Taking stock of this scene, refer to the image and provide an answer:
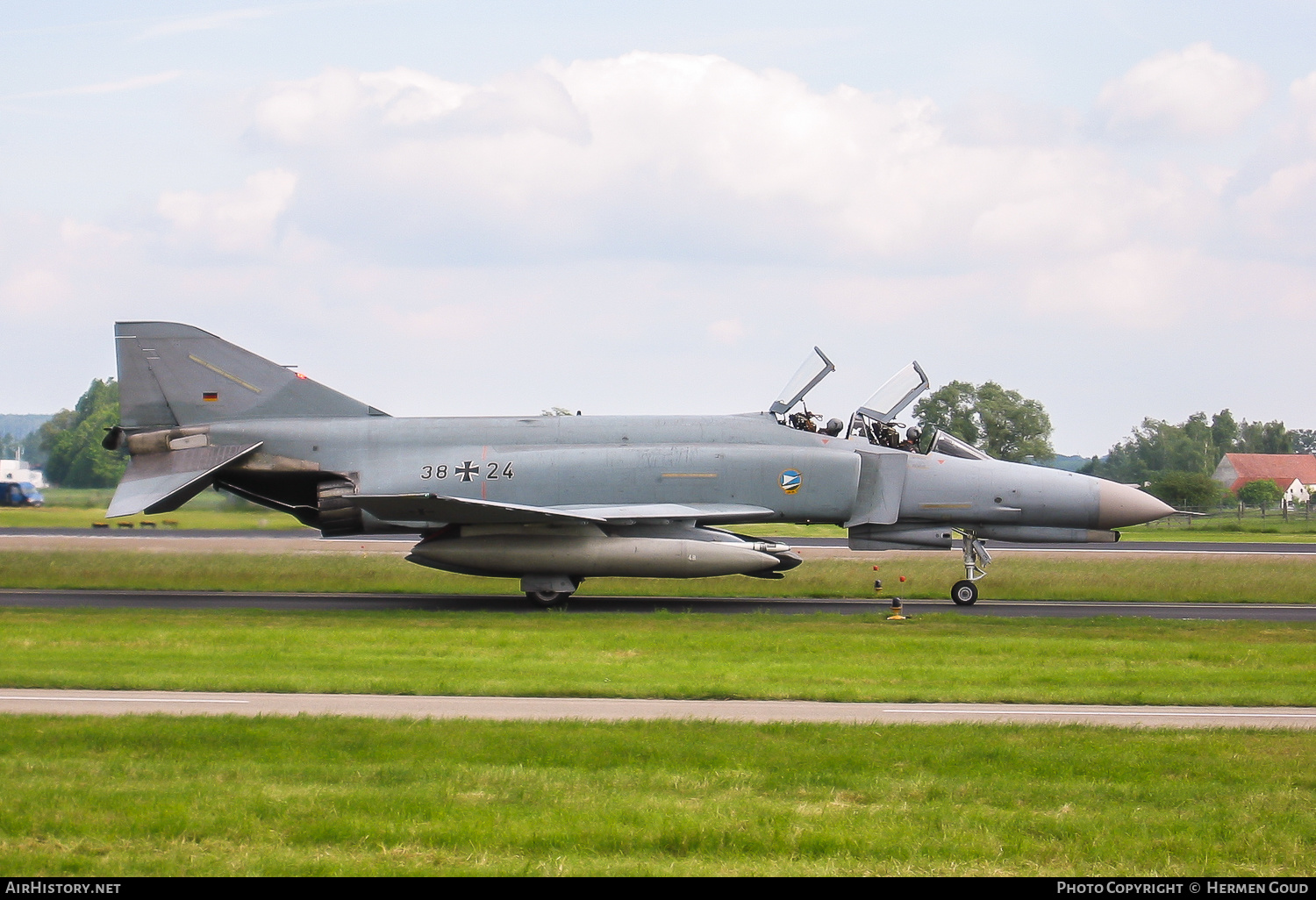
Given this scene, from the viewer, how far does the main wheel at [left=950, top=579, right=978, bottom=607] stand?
2125cm

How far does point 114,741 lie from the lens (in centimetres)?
902

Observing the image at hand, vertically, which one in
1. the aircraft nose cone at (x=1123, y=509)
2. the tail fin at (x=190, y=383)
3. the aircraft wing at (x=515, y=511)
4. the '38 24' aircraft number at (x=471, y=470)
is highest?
the tail fin at (x=190, y=383)

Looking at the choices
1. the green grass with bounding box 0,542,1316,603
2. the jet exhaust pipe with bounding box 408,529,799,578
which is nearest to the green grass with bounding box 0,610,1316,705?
the jet exhaust pipe with bounding box 408,529,799,578

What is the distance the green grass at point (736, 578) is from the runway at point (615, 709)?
12.2 metres

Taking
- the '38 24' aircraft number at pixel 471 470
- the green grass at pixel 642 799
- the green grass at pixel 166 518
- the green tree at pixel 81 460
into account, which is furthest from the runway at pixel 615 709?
the green tree at pixel 81 460

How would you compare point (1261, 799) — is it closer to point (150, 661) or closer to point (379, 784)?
point (379, 784)

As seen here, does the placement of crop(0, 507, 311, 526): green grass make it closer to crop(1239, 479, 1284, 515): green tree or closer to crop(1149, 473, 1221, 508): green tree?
crop(1149, 473, 1221, 508): green tree

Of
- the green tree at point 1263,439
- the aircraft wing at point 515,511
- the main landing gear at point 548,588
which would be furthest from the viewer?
the green tree at point 1263,439

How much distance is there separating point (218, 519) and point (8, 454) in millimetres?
55419

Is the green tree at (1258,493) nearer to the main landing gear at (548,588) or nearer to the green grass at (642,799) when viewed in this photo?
the main landing gear at (548,588)

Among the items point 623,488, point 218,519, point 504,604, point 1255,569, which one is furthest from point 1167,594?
point 218,519

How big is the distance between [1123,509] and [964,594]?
312 centimetres

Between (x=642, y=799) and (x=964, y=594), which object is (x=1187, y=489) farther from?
(x=642, y=799)

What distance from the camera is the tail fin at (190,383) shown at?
873 inches
